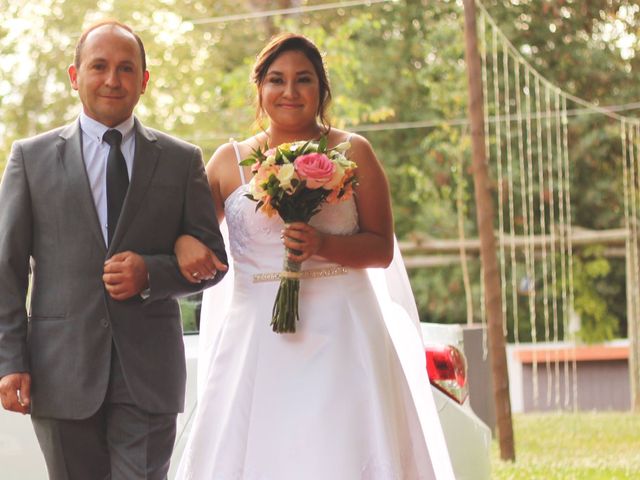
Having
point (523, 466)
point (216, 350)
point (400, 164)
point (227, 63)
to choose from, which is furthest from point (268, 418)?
point (400, 164)

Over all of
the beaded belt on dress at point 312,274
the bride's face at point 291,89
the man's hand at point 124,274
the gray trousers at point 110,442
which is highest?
the bride's face at point 291,89

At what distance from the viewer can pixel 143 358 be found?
13.1 ft

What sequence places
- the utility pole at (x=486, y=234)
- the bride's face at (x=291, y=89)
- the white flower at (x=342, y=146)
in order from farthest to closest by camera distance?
the utility pole at (x=486, y=234), the bride's face at (x=291, y=89), the white flower at (x=342, y=146)

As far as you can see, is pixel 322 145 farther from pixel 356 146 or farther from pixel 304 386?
pixel 304 386

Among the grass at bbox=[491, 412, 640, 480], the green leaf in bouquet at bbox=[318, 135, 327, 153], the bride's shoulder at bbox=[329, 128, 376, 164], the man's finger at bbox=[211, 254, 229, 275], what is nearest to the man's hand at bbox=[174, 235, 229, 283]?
the man's finger at bbox=[211, 254, 229, 275]

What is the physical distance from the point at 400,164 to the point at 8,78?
9.28 meters

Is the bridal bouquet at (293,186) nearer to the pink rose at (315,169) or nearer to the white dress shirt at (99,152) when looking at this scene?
the pink rose at (315,169)

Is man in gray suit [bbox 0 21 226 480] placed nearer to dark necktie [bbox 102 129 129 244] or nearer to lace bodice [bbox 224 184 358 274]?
dark necktie [bbox 102 129 129 244]

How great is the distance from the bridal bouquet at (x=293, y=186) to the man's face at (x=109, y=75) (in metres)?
0.58

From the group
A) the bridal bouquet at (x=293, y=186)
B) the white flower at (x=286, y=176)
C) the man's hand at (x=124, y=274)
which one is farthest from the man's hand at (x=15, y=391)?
the white flower at (x=286, y=176)

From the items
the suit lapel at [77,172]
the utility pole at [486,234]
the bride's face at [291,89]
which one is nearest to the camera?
the suit lapel at [77,172]

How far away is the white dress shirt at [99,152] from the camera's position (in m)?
4.02

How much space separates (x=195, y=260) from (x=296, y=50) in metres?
1.11

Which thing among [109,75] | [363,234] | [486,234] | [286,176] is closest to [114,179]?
[109,75]
